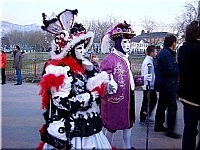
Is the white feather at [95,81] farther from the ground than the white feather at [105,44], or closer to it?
closer to it

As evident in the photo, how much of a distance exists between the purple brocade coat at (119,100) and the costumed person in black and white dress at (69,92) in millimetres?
682

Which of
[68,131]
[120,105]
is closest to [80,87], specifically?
[68,131]

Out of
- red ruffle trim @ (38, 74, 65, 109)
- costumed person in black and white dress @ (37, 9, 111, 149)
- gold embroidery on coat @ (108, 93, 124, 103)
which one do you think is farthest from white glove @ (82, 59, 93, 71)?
gold embroidery on coat @ (108, 93, 124, 103)

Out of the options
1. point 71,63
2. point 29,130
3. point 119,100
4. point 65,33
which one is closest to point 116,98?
point 119,100

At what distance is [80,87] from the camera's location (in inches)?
117

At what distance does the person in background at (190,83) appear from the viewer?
10.8 feet

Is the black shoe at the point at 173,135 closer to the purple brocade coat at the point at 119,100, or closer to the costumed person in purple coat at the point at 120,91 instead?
the costumed person in purple coat at the point at 120,91

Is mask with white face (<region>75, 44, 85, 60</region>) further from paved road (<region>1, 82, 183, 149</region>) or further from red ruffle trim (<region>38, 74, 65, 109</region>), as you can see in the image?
paved road (<region>1, 82, 183, 149</region>)

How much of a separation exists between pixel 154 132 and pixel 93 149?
2.50 metres

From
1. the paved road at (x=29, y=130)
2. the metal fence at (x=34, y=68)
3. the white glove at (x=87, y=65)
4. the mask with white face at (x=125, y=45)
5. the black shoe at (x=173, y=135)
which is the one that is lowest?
the paved road at (x=29, y=130)

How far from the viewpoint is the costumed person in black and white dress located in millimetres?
2859

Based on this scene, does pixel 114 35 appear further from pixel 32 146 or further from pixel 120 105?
pixel 32 146

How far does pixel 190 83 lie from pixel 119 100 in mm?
995

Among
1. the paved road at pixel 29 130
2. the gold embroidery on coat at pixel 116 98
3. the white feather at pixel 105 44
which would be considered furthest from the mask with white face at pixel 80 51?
the paved road at pixel 29 130
